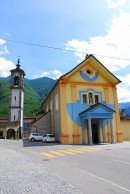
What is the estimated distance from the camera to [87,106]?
29.1 metres

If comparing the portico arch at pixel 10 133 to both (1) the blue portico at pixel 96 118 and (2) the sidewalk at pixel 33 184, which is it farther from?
(2) the sidewalk at pixel 33 184

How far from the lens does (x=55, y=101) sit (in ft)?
105

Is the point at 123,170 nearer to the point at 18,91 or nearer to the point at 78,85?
the point at 78,85

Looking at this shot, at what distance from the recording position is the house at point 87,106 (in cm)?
2714

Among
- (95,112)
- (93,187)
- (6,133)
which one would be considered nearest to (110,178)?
(93,187)

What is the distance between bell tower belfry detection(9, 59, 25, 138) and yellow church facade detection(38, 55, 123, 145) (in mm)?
29156

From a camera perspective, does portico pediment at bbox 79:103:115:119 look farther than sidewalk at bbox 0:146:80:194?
Yes

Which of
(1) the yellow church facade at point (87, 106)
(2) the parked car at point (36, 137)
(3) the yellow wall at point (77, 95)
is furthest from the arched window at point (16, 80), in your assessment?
(3) the yellow wall at point (77, 95)

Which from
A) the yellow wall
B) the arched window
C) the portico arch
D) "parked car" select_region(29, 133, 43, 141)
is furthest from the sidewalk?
the arched window

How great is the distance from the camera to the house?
2714cm

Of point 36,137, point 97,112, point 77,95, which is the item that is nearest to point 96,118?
point 97,112

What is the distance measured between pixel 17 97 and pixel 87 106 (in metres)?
36.1

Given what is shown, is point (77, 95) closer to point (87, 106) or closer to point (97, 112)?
point (87, 106)

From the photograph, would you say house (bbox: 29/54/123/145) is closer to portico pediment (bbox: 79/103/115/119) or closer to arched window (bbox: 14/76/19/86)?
portico pediment (bbox: 79/103/115/119)
